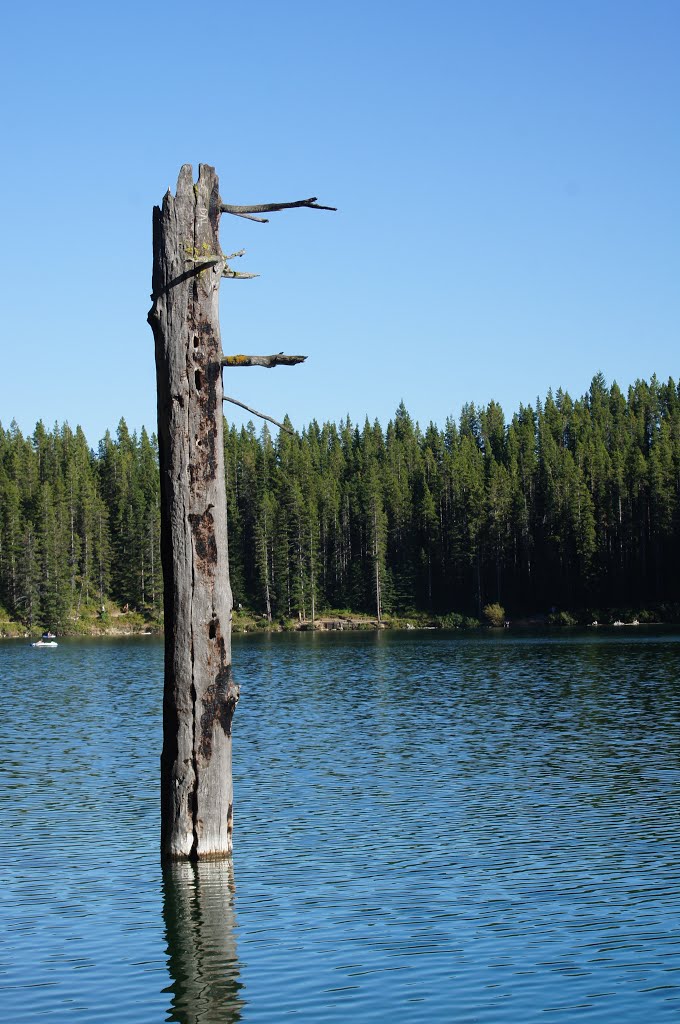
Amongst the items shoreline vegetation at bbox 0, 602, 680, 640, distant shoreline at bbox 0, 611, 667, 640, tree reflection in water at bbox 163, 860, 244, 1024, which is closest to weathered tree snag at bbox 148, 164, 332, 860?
tree reflection in water at bbox 163, 860, 244, 1024

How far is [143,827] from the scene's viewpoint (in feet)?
62.0

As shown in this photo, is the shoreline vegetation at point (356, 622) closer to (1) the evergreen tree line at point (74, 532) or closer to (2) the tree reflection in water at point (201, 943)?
(1) the evergreen tree line at point (74, 532)

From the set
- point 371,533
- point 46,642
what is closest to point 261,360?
point 46,642

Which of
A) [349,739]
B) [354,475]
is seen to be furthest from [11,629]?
[349,739]

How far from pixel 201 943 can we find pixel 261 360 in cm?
618

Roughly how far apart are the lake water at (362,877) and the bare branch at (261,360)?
18.0ft

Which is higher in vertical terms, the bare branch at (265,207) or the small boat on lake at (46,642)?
the bare branch at (265,207)

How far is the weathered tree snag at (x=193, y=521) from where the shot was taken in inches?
510

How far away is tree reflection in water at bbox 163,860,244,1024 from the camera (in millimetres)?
10391

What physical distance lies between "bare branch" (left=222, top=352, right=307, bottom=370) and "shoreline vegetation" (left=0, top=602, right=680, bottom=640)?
94872 millimetres

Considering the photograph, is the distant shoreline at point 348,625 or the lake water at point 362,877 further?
the distant shoreline at point 348,625

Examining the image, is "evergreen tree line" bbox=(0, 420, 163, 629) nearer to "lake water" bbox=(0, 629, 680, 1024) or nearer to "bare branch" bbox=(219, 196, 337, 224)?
"lake water" bbox=(0, 629, 680, 1024)

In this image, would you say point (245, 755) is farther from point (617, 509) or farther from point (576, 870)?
point (617, 509)

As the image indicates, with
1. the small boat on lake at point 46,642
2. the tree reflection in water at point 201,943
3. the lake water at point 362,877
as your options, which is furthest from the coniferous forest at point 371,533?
the tree reflection in water at point 201,943
